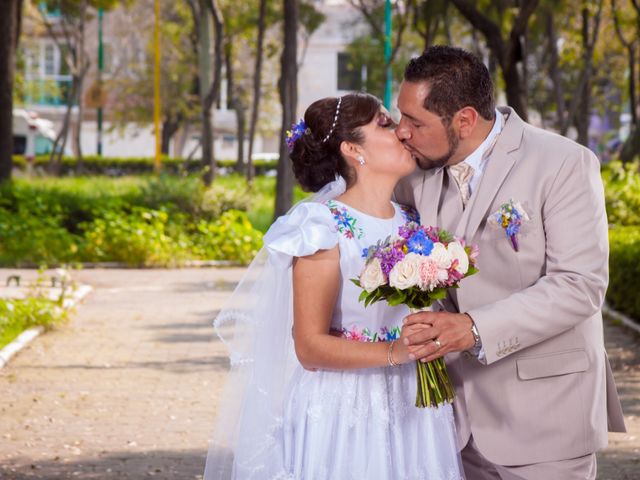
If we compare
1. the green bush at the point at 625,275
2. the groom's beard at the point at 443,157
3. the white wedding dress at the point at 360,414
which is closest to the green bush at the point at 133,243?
the green bush at the point at 625,275

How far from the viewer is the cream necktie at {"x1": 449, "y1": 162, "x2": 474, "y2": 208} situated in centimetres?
415

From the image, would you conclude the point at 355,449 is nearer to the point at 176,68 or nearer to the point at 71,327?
the point at 71,327

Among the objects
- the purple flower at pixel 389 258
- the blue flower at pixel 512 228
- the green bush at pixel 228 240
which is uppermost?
the blue flower at pixel 512 228

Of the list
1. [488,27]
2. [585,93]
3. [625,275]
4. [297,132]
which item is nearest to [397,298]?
[297,132]

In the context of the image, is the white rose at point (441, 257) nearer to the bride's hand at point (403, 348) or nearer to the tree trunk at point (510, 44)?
the bride's hand at point (403, 348)

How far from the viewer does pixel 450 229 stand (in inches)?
164

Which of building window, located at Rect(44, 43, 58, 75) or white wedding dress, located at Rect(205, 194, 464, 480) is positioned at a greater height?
white wedding dress, located at Rect(205, 194, 464, 480)

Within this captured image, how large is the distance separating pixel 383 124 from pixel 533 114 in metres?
54.6

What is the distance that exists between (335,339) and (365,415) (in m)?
0.39

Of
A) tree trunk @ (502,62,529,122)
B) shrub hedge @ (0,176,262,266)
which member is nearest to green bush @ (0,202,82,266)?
shrub hedge @ (0,176,262,266)

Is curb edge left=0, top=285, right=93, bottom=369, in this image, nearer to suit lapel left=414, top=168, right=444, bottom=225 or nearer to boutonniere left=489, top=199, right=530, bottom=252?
suit lapel left=414, top=168, right=444, bottom=225

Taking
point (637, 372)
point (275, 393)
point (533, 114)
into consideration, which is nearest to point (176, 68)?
point (533, 114)

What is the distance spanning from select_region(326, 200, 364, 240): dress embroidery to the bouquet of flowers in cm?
21

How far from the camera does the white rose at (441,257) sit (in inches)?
145
